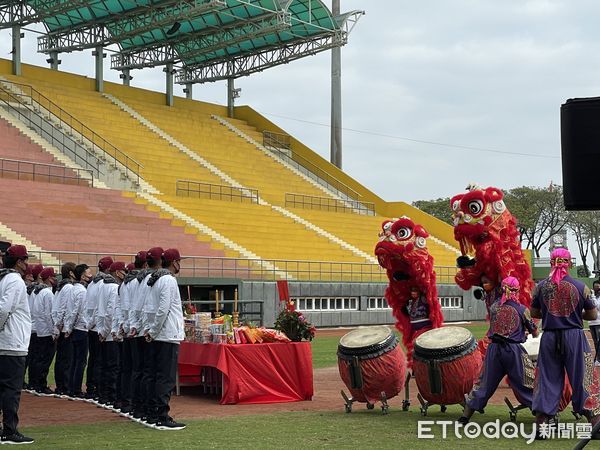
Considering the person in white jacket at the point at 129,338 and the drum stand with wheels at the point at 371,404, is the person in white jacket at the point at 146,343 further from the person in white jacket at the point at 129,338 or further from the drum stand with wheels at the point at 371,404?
the drum stand with wheels at the point at 371,404

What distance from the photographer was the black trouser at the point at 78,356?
13539 mm

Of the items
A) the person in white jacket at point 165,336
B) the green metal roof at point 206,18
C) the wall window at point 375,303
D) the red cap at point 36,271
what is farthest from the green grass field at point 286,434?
the green metal roof at point 206,18

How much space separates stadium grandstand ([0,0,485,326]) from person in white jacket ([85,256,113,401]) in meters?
10.9

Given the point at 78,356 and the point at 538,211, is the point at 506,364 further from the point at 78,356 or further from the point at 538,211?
the point at 538,211

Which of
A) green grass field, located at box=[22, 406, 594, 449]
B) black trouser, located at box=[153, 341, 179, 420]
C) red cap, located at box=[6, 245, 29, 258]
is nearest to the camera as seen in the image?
green grass field, located at box=[22, 406, 594, 449]

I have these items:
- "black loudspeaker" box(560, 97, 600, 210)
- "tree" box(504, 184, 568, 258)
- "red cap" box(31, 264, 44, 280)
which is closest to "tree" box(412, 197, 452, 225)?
"tree" box(504, 184, 568, 258)

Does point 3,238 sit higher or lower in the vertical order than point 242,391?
higher

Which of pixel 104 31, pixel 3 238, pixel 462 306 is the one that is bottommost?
pixel 462 306

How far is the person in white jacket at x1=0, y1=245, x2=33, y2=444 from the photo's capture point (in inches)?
374

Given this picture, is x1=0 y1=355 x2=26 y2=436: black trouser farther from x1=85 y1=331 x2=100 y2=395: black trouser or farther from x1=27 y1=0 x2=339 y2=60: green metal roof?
x1=27 y1=0 x2=339 y2=60: green metal roof

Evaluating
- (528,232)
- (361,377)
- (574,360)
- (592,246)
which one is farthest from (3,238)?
(592,246)

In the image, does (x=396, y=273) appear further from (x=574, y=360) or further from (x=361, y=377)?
(x=574, y=360)

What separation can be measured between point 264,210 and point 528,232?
4026 centimetres

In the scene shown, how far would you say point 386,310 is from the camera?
33594 mm
